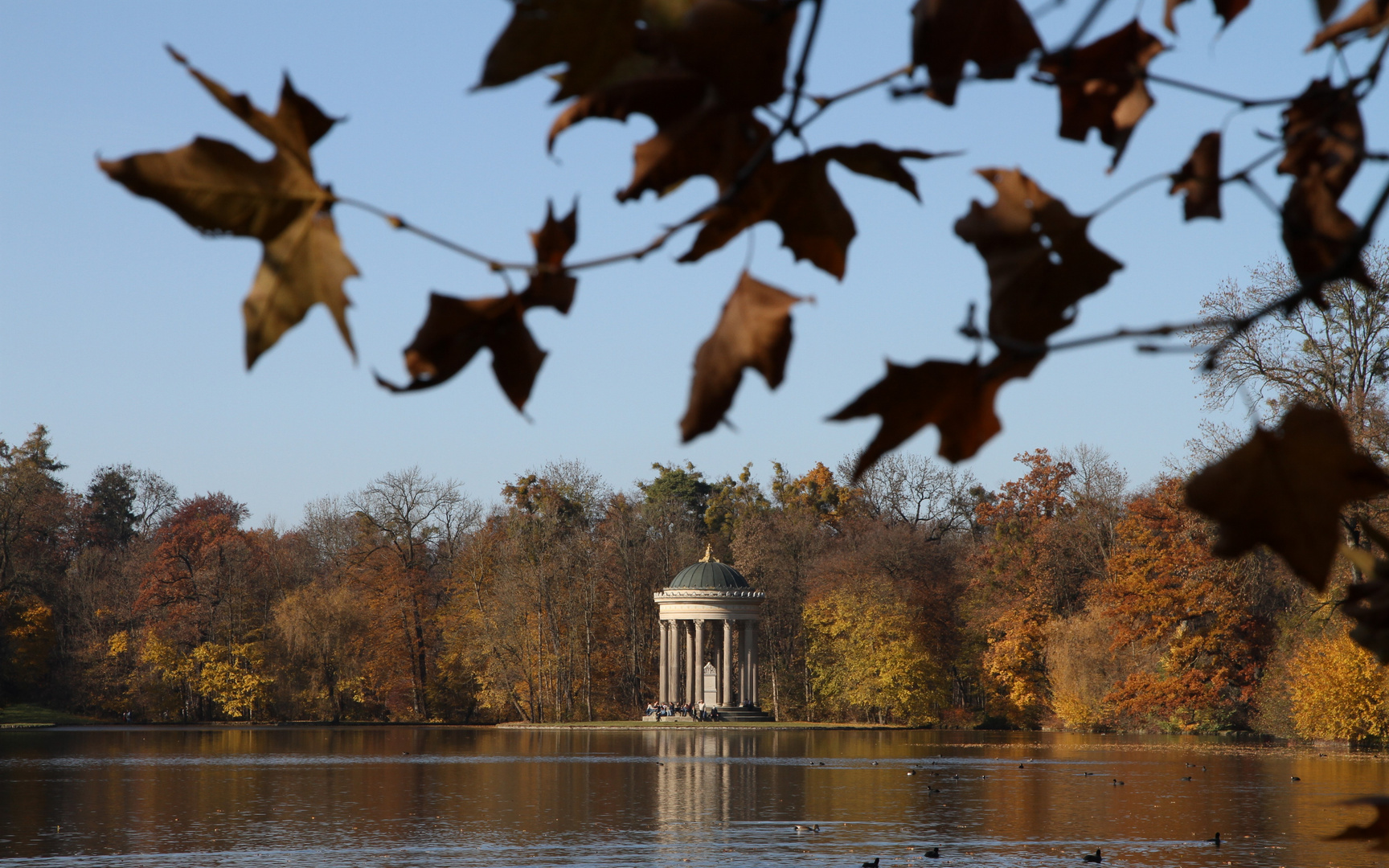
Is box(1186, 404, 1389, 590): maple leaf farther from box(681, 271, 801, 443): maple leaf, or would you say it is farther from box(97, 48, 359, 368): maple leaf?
box(97, 48, 359, 368): maple leaf

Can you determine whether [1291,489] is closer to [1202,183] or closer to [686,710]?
Answer: [1202,183]

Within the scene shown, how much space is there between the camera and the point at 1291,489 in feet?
3.03

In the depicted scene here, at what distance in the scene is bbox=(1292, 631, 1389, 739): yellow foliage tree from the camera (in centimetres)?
3666

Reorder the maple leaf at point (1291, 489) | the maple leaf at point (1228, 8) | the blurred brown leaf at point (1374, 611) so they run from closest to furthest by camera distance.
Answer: the maple leaf at point (1291, 489), the blurred brown leaf at point (1374, 611), the maple leaf at point (1228, 8)

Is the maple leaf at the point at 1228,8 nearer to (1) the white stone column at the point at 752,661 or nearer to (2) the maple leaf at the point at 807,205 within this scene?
(2) the maple leaf at the point at 807,205

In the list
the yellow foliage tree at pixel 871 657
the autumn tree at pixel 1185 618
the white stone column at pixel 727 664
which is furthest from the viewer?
the white stone column at pixel 727 664

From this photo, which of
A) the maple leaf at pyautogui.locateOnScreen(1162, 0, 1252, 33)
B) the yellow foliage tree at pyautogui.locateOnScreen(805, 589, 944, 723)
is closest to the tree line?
the yellow foliage tree at pyautogui.locateOnScreen(805, 589, 944, 723)

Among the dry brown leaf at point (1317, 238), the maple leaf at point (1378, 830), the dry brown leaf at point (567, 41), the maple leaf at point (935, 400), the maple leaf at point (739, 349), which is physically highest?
the dry brown leaf at point (567, 41)

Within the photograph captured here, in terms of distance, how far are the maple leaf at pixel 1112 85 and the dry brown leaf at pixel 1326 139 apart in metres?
0.14

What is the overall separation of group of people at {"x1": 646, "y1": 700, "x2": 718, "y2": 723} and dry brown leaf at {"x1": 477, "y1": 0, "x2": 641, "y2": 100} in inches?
2271

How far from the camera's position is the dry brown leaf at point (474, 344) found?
1.11 meters

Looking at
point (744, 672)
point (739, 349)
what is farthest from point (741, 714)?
point (739, 349)

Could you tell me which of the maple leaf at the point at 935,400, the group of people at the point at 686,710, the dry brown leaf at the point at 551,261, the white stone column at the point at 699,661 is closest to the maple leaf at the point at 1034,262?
the maple leaf at the point at 935,400

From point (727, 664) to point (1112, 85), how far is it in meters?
58.6
